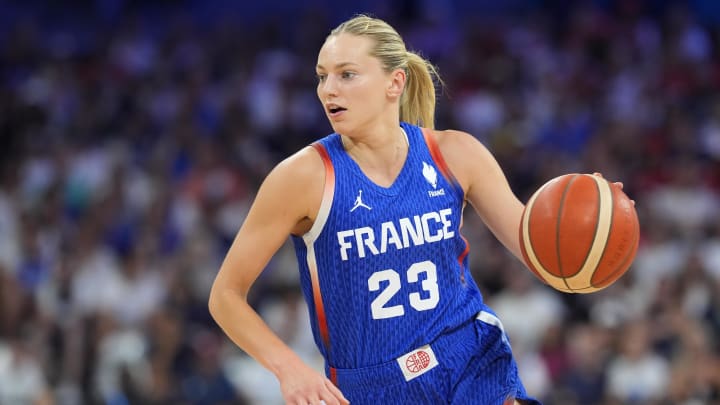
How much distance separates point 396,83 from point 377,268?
30.5 inches

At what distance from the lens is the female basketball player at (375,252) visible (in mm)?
4043

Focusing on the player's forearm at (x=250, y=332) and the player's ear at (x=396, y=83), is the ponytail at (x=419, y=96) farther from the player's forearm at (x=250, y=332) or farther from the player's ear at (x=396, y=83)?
the player's forearm at (x=250, y=332)

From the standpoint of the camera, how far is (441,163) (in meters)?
4.35

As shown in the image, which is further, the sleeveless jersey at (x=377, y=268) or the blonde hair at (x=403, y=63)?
the blonde hair at (x=403, y=63)

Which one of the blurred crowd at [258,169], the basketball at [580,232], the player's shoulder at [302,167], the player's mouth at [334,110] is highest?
the player's mouth at [334,110]

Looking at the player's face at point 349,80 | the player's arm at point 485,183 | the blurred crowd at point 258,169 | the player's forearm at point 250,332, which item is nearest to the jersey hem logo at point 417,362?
the player's forearm at point 250,332

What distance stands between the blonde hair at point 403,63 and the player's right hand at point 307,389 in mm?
1251

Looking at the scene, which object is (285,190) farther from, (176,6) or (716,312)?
→ (176,6)

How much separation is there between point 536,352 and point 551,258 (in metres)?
5.07

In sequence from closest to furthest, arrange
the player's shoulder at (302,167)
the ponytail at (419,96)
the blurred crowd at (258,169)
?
the player's shoulder at (302,167) < the ponytail at (419,96) < the blurred crowd at (258,169)

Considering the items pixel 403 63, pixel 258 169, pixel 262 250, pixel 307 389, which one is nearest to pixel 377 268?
pixel 262 250

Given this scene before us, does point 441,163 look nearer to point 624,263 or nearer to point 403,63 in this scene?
point 403,63

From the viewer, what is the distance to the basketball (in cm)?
403

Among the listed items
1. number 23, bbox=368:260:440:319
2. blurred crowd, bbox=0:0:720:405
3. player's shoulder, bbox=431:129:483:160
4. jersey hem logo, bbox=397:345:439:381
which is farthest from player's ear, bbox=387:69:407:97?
blurred crowd, bbox=0:0:720:405
